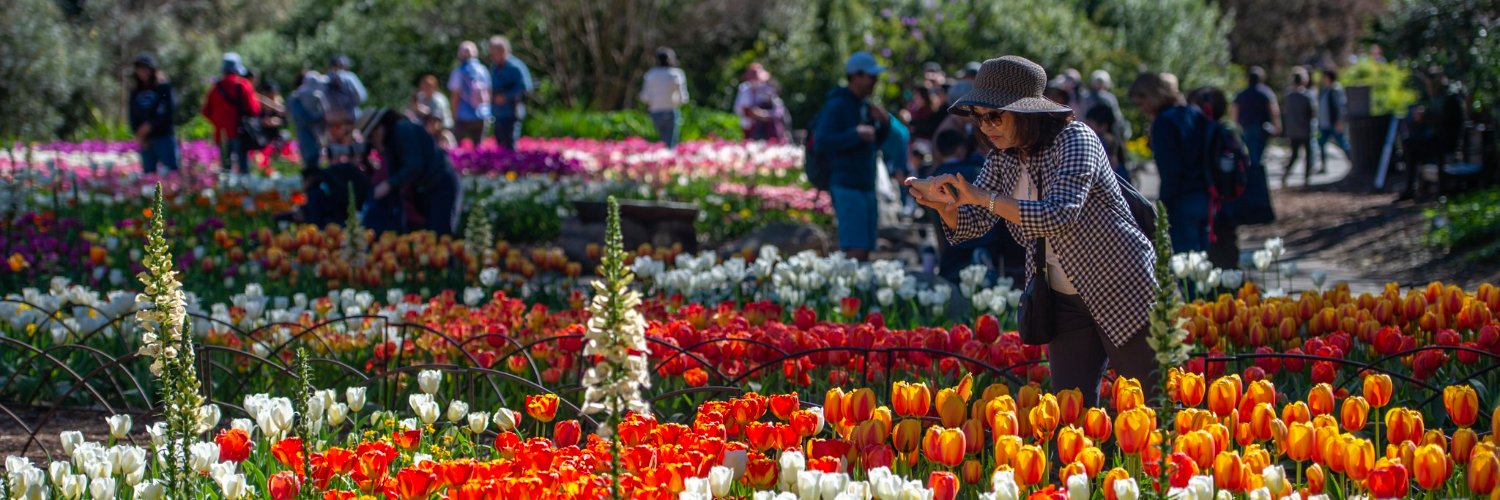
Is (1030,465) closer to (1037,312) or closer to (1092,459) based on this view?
(1092,459)

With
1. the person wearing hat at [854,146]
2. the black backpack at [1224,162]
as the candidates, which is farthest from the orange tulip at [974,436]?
the person wearing hat at [854,146]

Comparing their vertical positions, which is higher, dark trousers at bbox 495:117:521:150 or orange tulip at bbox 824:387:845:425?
dark trousers at bbox 495:117:521:150

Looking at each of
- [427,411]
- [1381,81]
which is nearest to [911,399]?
[427,411]

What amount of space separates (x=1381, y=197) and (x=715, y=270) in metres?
11.0

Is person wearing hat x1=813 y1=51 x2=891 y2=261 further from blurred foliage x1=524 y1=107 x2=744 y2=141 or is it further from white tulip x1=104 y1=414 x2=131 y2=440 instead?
blurred foliage x1=524 y1=107 x2=744 y2=141

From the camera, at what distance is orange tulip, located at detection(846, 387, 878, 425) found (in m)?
3.63

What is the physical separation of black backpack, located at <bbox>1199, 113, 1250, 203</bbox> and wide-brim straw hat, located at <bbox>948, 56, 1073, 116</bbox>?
406 cm

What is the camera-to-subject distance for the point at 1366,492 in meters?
3.28

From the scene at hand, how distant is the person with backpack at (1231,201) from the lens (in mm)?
8109

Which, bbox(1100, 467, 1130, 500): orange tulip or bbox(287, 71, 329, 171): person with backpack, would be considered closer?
bbox(1100, 467, 1130, 500): orange tulip

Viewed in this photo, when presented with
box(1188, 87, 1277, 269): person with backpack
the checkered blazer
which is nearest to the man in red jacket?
box(1188, 87, 1277, 269): person with backpack

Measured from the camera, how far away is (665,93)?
58.6 feet

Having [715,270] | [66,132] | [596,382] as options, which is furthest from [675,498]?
[66,132]

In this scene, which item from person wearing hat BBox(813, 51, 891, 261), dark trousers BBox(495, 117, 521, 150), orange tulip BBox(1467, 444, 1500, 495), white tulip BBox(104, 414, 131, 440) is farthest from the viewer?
dark trousers BBox(495, 117, 521, 150)
